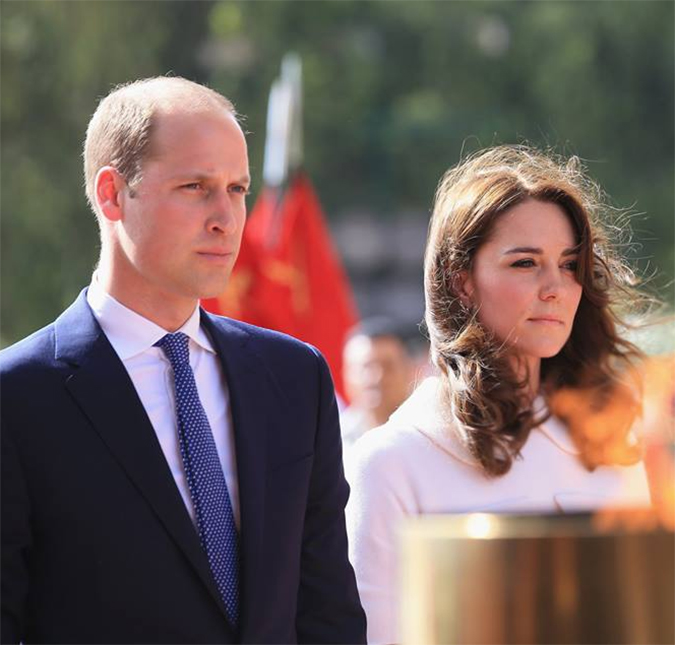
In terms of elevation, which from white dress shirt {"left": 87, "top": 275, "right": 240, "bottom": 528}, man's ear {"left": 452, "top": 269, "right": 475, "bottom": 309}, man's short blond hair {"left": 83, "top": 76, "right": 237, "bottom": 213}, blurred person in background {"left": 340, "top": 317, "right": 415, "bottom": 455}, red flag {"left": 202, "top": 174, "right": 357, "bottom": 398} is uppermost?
red flag {"left": 202, "top": 174, "right": 357, "bottom": 398}

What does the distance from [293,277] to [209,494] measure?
4.71m

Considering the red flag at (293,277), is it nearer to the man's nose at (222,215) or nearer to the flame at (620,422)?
the flame at (620,422)

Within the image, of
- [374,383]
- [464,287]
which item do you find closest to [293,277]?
[374,383]

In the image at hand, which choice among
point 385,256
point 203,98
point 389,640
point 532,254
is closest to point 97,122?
point 203,98

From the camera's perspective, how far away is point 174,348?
255 centimetres

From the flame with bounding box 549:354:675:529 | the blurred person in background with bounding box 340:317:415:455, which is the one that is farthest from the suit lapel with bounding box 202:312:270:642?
the blurred person in background with bounding box 340:317:415:455

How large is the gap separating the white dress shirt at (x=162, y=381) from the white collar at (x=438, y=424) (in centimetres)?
62

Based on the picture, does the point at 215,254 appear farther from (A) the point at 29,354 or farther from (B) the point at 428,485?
(B) the point at 428,485

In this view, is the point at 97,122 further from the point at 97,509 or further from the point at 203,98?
the point at 97,509

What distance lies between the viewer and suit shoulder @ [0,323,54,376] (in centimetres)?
242

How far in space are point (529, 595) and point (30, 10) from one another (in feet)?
53.9

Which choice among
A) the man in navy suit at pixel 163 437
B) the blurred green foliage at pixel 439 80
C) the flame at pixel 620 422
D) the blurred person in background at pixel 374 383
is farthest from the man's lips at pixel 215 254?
the blurred green foliage at pixel 439 80

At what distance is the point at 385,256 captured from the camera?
2683 cm

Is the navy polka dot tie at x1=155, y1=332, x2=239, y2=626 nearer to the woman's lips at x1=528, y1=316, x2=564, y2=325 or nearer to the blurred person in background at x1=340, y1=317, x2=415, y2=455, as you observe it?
the woman's lips at x1=528, y1=316, x2=564, y2=325
